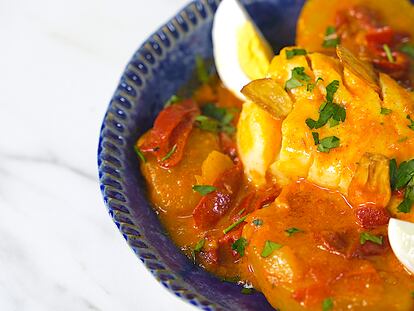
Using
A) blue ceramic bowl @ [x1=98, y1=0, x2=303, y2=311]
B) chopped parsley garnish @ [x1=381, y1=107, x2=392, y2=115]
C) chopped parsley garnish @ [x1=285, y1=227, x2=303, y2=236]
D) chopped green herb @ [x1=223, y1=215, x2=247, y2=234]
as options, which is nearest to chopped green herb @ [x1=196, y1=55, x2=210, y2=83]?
blue ceramic bowl @ [x1=98, y1=0, x2=303, y2=311]

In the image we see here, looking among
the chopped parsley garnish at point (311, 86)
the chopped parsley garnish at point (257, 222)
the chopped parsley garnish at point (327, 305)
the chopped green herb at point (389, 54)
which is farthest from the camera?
the chopped green herb at point (389, 54)

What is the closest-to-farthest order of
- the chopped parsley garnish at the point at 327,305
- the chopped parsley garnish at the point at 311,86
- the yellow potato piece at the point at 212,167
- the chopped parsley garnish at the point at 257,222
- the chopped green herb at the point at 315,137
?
the chopped parsley garnish at the point at 327,305 → the chopped parsley garnish at the point at 257,222 → the chopped green herb at the point at 315,137 → the chopped parsley garnish at the point at 311,86 → the yellow potato piece at the point at 212,167

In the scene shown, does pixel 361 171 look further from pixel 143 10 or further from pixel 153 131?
pixel 143 10

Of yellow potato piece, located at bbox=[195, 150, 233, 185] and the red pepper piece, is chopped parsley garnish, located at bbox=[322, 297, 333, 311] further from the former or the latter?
yellow potato piece, located at bbox=[195, 150, 233, 185]

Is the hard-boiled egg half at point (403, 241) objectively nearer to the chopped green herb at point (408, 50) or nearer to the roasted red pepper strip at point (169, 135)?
the roasted red pepper strip at point (169, 135)

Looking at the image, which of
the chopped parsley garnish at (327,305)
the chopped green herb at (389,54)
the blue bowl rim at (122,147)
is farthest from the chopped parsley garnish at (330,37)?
the chopped parsley garnish at (327,305)

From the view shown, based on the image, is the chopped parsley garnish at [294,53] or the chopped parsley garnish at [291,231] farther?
the chopped parsley garnish at [294,53]
